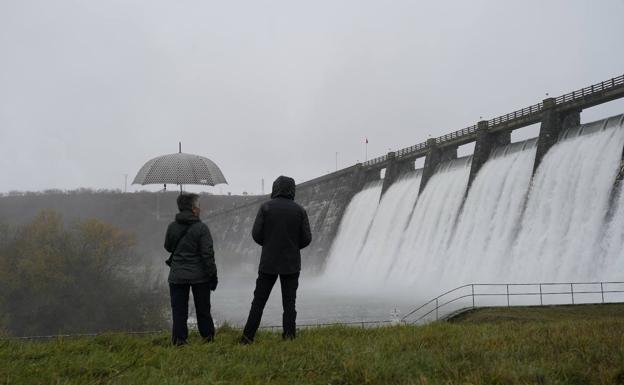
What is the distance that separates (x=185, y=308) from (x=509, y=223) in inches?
932

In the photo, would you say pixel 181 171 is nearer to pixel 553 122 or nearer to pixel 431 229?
pixel 553 122

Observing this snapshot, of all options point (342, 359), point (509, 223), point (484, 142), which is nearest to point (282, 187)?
point (342, 359)

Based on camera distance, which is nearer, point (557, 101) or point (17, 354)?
point (17, 354)

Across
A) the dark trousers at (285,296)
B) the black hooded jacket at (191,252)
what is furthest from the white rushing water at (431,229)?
the black hooded jacket at (191,252)

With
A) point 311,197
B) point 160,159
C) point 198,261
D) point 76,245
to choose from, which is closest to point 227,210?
point 311,197

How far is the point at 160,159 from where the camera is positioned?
503 inches

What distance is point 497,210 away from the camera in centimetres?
2839

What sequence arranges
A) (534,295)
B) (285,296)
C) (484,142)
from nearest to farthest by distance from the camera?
(285,296) < (534,295) < (484,142)

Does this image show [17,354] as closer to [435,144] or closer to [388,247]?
[388,247]

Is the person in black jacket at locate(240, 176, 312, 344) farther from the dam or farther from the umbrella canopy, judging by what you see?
the dam

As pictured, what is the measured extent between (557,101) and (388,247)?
1559 centimetres

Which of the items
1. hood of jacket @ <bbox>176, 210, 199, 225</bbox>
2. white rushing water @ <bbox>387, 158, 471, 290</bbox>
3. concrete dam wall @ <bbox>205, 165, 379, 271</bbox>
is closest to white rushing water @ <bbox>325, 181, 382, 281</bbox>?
concrete dam wall @ <bbox>205, 165, 379, 271</bbox>

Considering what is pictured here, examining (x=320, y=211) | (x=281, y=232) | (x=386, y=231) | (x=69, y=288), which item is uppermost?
(x=320, y=211)

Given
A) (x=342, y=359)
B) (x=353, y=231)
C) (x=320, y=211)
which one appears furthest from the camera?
(x=320, y=211)
